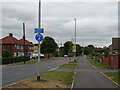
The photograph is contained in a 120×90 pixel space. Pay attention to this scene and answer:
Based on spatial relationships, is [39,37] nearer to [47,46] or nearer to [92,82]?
[92,82]

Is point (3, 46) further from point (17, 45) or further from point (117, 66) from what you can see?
point (117, 66)

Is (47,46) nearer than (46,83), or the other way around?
(46,83)

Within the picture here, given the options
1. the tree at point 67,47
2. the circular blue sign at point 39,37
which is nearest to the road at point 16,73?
the circular blue sign at point 39,37

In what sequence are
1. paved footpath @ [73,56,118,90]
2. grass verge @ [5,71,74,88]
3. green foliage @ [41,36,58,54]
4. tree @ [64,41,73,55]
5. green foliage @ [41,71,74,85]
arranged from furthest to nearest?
tree @ [64,41,73,55] < green foliage @ [41,36,58,54] < green foliage @ [41,71,74,85] < paved footpath @ [73,56,118,90] < grass verge @ [5,71,74,88]

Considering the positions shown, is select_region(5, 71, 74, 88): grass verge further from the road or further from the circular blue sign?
the circular blue sign

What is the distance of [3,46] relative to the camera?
59.9m

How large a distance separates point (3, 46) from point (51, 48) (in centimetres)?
1449

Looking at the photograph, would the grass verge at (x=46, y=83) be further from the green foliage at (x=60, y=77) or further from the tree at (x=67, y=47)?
the tree at (x=67, y=47)

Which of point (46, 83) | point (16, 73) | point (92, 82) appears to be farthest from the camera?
point (16, 73)

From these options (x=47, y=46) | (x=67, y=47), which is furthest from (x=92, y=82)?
(x=67, y=47)

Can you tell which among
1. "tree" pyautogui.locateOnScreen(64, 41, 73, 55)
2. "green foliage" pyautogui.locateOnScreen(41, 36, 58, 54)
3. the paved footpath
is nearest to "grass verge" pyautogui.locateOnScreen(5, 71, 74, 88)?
the paved footpath

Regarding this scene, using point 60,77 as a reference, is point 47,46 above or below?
above

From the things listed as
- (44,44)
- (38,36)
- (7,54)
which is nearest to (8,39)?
(44,44)

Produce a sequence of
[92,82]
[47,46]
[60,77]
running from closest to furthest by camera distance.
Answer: [92,82], [60,77], [47,46]
